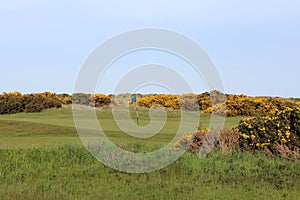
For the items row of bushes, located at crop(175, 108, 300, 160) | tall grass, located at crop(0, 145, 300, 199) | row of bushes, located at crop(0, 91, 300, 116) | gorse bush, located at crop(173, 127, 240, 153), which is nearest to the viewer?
tall grass, located at crop(0, 145, 300, 199)

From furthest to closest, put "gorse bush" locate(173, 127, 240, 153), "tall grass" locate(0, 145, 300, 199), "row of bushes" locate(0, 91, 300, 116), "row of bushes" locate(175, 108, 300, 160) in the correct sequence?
"row of bushes" locate(0, 91, 300, 116), "gorse bush" locate(173, 127, 240, 153), "row of bushes" locate(175, 108, 300, 160), "tall grass" locate(0, 145, 300, 199)

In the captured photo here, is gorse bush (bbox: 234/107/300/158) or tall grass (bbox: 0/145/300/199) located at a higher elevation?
gorse bush (bbox: 234/107/300/158)

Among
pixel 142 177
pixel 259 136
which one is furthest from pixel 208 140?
pixel 142 177

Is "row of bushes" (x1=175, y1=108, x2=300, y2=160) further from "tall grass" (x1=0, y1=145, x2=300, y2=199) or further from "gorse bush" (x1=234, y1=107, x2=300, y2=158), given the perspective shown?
"tall grass" (x1=0, y1=145, x2=300, y2=199)

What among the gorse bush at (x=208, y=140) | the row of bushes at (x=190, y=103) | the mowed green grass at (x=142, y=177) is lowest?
the mowed green grass at (x=142, y=177)

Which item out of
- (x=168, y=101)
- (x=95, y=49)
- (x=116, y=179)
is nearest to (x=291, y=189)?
(x=116, y=179)

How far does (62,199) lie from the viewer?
7.20m

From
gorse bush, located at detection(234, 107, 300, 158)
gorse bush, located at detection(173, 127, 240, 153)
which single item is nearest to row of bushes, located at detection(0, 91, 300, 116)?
gorse bush, located at detection(173, 127, 240, 153)

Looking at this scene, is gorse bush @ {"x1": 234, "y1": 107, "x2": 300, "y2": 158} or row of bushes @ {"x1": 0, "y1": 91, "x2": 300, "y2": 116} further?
row of bushes @ {"x1": 0, "y1": 91, "x2": 300, "y2": 116}

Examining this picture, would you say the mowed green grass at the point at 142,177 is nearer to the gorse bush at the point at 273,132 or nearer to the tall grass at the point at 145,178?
the tall grass at the point at 145,178

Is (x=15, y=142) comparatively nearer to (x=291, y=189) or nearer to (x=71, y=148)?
(x=71, y=148)

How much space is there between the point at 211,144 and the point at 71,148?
13.6 feet

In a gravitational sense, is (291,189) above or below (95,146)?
below

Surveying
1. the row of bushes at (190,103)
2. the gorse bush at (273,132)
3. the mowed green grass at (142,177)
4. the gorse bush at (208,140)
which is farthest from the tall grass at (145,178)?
the row of bushes at (190,103)
